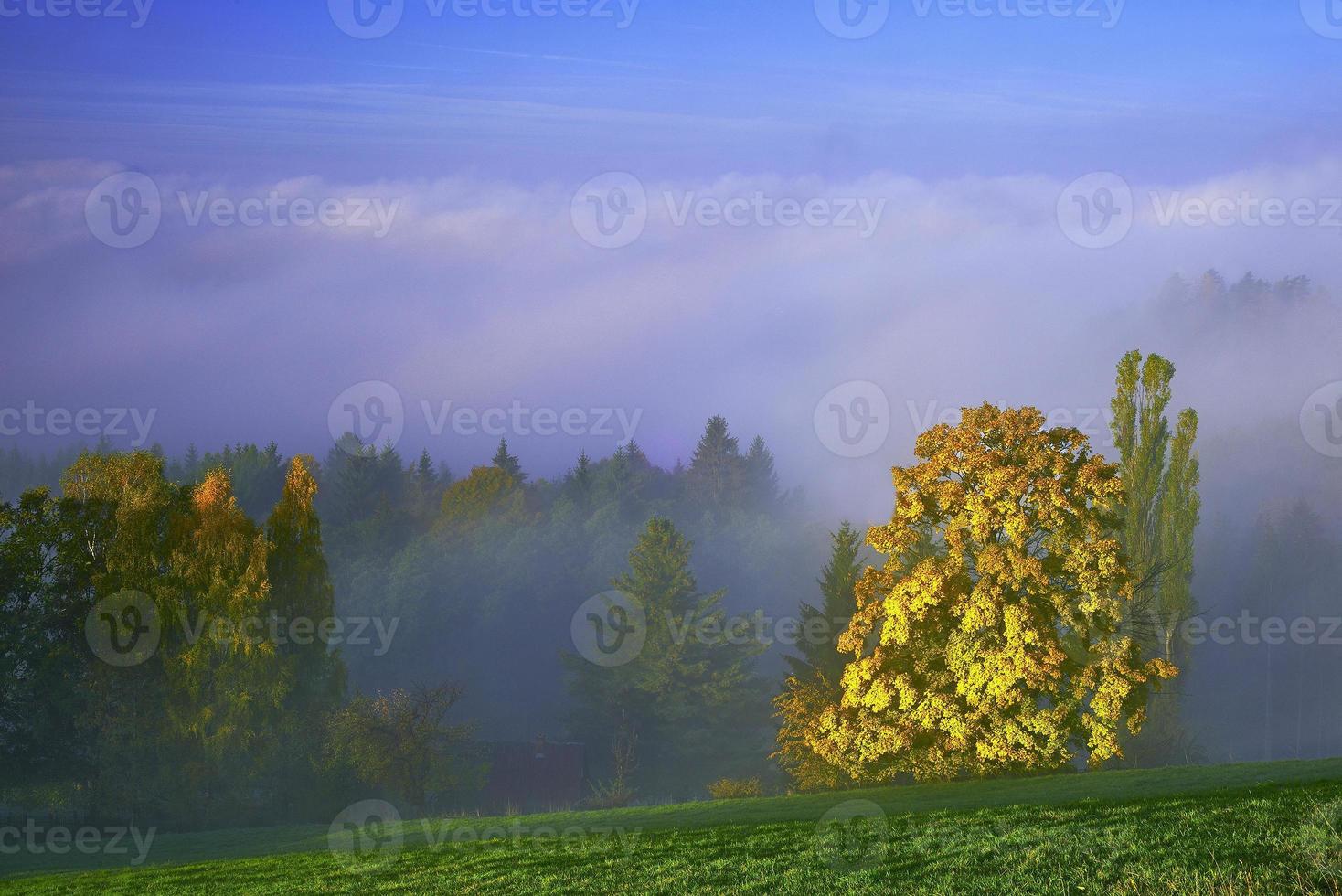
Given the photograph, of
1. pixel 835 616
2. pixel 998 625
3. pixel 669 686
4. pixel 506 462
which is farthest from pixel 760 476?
pixel 998 625

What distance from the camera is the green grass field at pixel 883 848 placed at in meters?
14.7

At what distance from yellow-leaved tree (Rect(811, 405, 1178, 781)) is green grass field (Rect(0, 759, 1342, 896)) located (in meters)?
1.94

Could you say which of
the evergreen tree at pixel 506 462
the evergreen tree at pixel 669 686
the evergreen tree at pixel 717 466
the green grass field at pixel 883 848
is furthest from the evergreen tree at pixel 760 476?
the green grass field at pixel 883 848

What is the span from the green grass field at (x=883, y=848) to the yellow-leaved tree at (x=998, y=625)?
194 centimetres

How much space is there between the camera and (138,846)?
31.8m

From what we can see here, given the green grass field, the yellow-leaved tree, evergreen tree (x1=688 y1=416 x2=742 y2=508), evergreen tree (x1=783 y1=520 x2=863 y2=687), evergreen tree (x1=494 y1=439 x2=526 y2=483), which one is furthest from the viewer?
evergreen tree (x1=688 y1=416 x2=742 y2=508)

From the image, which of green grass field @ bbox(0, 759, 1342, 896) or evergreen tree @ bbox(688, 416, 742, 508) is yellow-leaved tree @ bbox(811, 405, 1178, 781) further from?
evergreen tree @ bbox(688, 416, 742, 508)

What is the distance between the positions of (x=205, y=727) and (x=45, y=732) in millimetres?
4992

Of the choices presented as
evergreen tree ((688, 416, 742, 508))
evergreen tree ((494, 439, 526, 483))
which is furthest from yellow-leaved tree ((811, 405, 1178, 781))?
evergreen tree ((688, 416, 742, 508))

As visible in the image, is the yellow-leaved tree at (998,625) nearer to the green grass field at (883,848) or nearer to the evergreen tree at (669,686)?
the green grass field at (883,848)

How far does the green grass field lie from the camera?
14.7 metres

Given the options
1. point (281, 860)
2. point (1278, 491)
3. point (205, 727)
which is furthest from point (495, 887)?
point (1278, 491)

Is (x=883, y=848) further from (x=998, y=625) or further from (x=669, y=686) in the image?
(x=669, y=686)

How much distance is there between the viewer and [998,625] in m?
28.0
